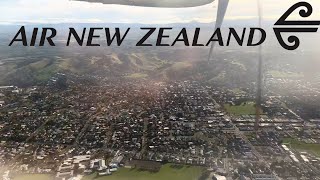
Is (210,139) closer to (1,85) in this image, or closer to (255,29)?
(255,29)

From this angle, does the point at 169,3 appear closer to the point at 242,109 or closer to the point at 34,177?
the point at 34,177

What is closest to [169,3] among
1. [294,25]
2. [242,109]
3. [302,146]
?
[294,25]

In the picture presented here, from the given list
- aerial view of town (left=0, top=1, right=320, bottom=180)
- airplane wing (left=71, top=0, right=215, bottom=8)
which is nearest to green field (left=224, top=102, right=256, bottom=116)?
aerial view of town (left=0, top=1, right=320, bottom=180)

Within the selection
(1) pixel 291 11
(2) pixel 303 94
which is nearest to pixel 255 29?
(1) pixel 291 11

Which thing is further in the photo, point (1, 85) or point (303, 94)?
point (1, 85)

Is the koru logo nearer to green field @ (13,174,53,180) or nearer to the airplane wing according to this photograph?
the airplane wing

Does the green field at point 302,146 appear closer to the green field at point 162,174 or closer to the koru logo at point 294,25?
the green field at point 162,174
